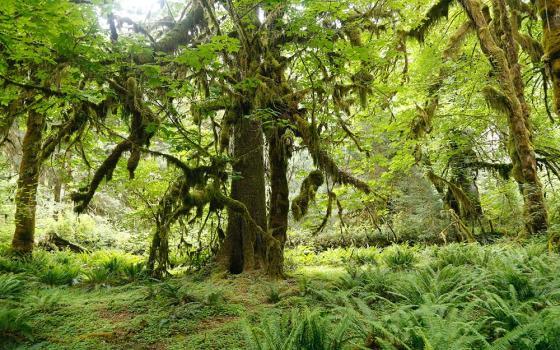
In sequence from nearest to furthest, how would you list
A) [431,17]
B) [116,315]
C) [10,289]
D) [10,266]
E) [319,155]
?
1. [116,315]
2. [10,289]
3. [319,155]
4. [10,266]
5. [431,17]

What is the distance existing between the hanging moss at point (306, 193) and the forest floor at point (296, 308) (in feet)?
4.53

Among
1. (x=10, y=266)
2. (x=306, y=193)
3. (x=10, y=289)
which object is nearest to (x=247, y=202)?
(x=306, y=193)

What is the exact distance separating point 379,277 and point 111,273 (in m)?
6.27

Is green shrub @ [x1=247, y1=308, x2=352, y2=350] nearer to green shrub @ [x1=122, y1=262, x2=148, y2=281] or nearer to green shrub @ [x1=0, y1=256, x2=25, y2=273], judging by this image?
green shrub @ [x1=122, y1=262, x2=148, y2=281]

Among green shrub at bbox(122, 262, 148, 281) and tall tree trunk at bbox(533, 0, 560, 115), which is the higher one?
tall tree trunk at bbox(533, 0, 560, 115)

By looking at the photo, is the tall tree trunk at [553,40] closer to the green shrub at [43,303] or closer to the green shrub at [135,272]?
the green shrub at [43,303]

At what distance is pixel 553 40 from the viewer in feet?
12.7

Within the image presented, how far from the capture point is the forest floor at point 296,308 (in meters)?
3.23

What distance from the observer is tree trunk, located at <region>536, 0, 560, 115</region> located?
3793 millimetres

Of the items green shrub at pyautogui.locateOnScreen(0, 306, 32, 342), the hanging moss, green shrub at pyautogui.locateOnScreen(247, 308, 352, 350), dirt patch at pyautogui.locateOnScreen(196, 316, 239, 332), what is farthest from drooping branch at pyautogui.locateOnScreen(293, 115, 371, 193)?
green shrub at pyautogui.locateOnScreen(0, 306, 32, 342)

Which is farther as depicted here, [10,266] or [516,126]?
[10,266]

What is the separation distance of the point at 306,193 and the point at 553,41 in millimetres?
5013

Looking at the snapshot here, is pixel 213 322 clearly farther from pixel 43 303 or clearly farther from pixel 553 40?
pixel 553 40

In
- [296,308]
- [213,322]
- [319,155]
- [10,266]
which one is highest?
[319,155]
